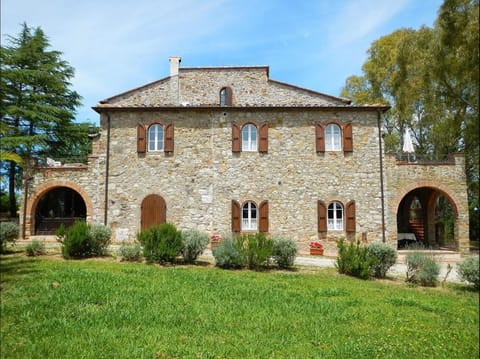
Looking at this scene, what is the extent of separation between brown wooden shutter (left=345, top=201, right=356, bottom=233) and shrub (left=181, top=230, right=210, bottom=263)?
22.9ft

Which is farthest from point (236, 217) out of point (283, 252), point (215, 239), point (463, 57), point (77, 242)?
point (463, 57)

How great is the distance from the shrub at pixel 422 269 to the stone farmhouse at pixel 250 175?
5605mm

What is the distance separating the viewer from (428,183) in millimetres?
15688

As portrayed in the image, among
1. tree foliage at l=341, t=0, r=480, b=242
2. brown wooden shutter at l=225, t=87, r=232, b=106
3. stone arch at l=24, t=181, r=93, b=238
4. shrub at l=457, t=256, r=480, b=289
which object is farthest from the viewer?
brown wooden shutter at l=225, t=87, r=232, b=106

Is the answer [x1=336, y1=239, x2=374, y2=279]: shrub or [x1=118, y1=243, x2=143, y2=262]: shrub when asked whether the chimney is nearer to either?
[x1=118, y1=243, x2=143, y2=262]: shrub

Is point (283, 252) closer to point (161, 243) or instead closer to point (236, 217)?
point (161, 243)

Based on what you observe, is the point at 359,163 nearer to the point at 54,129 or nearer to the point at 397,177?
the point at 397,177

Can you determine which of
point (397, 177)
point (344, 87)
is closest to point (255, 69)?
A: point (397, 177)

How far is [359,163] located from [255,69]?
21.2 ft

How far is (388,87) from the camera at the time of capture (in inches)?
928

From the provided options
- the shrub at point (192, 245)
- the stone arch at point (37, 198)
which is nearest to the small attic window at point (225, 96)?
the stone arch at point (37, 198)

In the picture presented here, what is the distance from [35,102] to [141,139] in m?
9.25

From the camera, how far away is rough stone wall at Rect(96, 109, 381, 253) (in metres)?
15.5

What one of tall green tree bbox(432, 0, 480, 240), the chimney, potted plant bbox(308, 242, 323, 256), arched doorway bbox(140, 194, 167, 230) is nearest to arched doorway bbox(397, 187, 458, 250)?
potted plant bbox(308, 242, 323, 256)
